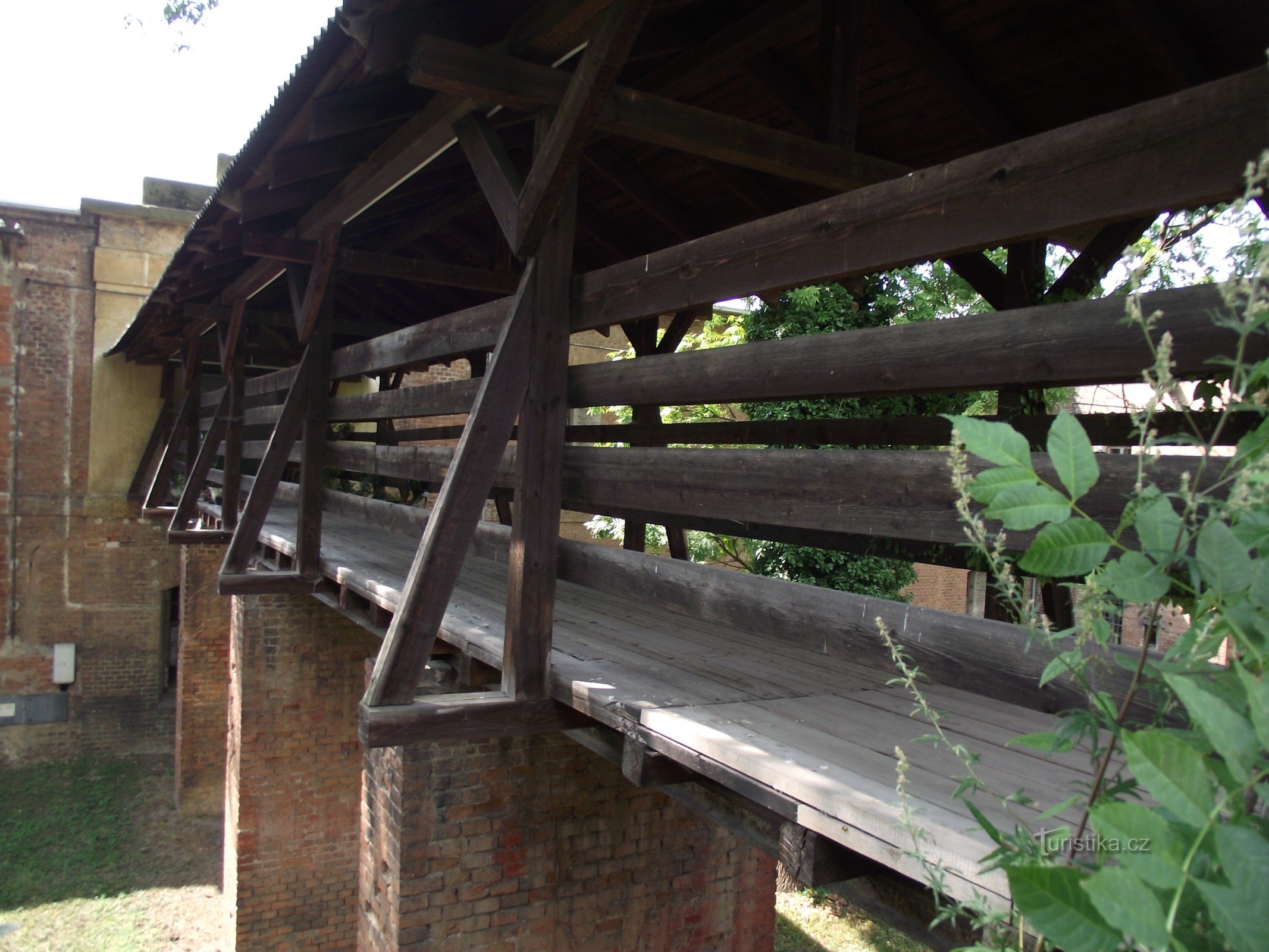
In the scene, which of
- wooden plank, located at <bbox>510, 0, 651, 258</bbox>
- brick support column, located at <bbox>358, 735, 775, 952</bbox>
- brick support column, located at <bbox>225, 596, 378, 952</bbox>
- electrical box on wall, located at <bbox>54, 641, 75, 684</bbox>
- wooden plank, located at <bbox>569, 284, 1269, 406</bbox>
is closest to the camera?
wooden plank, located at <bbox>569, 284, 1269, 406</bbox>

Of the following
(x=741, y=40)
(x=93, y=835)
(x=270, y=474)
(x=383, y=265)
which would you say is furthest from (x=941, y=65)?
(x=93, y=835)

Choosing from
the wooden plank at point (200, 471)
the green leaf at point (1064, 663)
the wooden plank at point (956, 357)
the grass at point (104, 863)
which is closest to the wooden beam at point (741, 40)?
the wooden plank at point (956, 357)

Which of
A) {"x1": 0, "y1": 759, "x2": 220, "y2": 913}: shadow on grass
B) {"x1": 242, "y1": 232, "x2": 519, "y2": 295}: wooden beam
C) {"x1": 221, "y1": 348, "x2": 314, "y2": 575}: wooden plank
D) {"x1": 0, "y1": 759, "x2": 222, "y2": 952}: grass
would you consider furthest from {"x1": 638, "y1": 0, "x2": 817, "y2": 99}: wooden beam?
{"x1": 0, "y1": 759, "x2": 220, "y2": 913}: shadow on grass

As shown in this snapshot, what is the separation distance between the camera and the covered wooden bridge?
6.00ft

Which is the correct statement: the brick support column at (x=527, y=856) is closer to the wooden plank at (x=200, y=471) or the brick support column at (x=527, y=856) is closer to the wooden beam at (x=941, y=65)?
the wooden beam at (x=941, y=65)

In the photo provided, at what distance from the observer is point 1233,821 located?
844mm

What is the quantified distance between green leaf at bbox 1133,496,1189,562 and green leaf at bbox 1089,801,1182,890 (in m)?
0.28

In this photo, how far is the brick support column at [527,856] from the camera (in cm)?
364

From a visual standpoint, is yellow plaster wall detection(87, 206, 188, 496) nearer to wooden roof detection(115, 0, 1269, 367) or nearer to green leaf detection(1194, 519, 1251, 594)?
wooden roof detection(115, 0, 1269, 367)

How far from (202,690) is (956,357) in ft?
39.3

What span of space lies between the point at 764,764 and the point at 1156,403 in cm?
128

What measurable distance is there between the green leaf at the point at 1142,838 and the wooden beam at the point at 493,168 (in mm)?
2588

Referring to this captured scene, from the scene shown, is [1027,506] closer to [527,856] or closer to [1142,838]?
[1142,838]

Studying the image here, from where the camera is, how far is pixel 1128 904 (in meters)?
0.80
